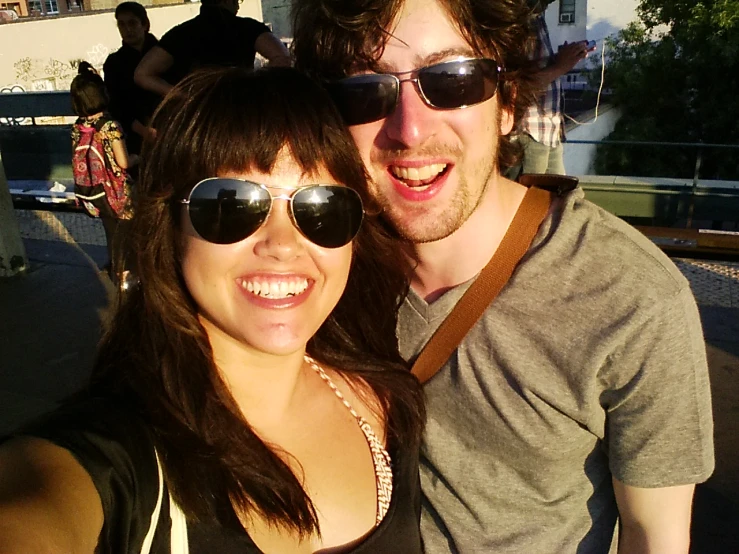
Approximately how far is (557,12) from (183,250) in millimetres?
30897

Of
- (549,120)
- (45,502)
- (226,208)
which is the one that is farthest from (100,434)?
(549,120)

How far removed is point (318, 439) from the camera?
5.53 feet

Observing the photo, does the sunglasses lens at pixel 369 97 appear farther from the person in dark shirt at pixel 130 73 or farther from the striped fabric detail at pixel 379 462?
the person in dark shirt at pixel 130 73

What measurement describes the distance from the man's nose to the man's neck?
24 centimetres

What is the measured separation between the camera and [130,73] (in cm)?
506

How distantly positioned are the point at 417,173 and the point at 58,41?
21.2m

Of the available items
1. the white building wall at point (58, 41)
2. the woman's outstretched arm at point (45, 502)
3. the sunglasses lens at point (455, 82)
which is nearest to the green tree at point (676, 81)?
the white building wall at point (58, 41)

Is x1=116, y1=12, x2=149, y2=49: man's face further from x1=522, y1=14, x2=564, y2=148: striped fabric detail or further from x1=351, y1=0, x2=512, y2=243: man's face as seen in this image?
x1=351, y1=0, x2=512, y2=243: man's face

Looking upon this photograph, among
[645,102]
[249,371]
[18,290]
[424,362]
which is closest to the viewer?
[249,371]

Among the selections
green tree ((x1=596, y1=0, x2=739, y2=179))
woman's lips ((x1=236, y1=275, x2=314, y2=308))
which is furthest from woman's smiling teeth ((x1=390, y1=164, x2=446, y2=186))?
green tree ((x1=596, y1=0, x2=739, y2=179))

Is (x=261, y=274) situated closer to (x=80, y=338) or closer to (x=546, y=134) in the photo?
(x=80, y=338)

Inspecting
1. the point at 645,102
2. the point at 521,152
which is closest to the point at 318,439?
the point at 521,152

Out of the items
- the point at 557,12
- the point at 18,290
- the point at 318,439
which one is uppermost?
the point at 557,12

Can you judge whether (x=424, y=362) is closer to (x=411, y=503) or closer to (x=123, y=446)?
(x=411, y=503)
